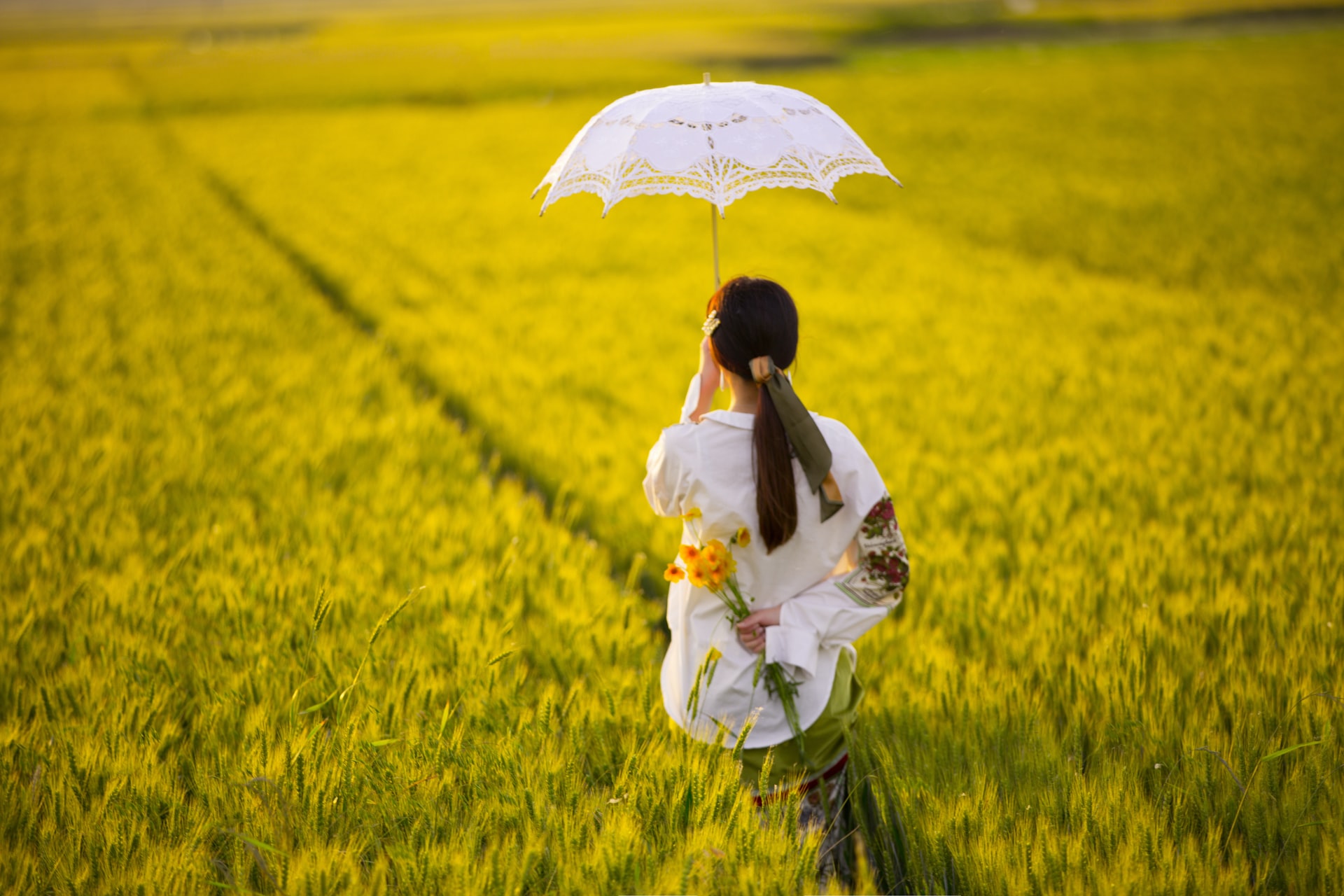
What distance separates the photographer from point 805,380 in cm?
533

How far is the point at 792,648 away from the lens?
1.90 metres

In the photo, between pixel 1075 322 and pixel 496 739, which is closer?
pixel 496 739

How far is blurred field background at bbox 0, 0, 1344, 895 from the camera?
175 centimetres

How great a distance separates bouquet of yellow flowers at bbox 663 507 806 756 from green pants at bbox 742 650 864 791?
51mm

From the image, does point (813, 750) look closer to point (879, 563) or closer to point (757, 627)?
point (757, 627)

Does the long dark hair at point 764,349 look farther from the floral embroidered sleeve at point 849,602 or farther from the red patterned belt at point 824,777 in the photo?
the red patterned belt at point 824,777


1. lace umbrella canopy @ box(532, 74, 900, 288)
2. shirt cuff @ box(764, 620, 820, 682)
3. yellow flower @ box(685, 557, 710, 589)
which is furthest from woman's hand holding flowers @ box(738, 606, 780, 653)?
lace umbrella canopy @ box(532, 74, 900, 288)

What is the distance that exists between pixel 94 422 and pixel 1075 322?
638cm

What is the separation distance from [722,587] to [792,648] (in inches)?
7.9

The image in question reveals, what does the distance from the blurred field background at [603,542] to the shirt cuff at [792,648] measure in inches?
9.9

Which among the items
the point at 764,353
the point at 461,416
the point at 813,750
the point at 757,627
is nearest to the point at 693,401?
the point at 764,353

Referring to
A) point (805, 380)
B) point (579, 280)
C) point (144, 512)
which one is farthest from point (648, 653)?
point (579, 280)

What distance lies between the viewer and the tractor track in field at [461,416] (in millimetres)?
3465

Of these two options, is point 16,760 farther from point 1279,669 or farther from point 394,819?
point 1279,669
